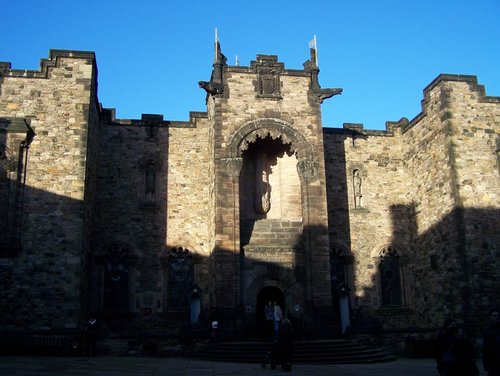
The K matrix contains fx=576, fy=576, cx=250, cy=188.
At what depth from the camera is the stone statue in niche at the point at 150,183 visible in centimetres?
2359

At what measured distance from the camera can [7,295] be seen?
18.2 meters

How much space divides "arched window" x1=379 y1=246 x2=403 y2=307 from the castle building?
6 centimetres

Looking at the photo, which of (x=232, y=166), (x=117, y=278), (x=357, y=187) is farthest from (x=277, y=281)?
(x=357, y=187)

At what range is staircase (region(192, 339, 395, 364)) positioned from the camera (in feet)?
57.9

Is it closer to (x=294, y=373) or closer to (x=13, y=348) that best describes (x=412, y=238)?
(x=294, y=373)

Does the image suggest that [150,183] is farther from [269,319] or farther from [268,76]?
[269,319]

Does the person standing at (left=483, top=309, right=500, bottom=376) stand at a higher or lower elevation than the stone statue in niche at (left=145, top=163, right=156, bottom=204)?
lower

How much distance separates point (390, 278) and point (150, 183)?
36.1ft

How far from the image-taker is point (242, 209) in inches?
916

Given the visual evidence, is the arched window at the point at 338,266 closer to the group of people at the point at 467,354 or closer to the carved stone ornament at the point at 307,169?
the carved stone ornament at the point at 307,169

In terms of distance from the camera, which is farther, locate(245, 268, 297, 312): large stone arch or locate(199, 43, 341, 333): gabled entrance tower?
locate(245, 268, 297, 312): large stone arch

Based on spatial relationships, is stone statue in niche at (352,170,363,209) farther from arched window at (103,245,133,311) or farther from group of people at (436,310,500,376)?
group of people at (436,310,500,376)

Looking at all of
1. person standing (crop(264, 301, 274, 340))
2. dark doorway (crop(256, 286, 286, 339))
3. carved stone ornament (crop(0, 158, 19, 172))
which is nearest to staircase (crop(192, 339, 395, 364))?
person standing (crop(264, 301, 274, 340))

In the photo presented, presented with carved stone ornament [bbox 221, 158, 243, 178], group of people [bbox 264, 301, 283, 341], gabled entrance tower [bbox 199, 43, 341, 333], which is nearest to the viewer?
group of people [bbox 264, 301, 283, 341]
